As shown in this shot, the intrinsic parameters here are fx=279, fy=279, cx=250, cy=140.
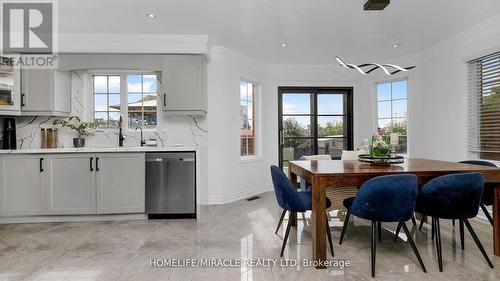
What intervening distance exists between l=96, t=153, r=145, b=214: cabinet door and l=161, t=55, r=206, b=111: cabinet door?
0.95 m

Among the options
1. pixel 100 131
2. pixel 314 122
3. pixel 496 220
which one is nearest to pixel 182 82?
pixel 100 131

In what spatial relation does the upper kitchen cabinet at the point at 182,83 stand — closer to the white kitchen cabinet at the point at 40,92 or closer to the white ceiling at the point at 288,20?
the white ceiling at the point at 288,20

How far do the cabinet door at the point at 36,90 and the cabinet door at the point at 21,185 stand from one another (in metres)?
0.76

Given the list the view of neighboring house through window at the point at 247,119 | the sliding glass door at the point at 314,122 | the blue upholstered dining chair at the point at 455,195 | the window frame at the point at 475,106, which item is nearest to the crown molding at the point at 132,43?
the view of neighboring house through window at the point at 247,119

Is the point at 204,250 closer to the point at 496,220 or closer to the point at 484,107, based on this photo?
the point at 496,220

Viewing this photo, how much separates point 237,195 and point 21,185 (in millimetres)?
3088

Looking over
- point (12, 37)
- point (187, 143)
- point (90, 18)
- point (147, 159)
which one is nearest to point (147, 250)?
point (147, 159)

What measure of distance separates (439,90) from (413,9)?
1.86 metres

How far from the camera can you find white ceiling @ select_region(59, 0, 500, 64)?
10.5ft

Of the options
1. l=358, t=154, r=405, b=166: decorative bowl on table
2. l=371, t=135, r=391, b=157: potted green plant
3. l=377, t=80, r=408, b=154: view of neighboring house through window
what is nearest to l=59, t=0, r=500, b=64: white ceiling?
l=377, t=80, r=408, b=154: view of neighboring house through window

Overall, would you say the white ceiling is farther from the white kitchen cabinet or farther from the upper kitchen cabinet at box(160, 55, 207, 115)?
the white kitchen cabinet

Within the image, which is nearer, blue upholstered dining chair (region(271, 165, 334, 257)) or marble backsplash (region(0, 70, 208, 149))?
blue upholstered dining chair (region(271, 165, 334, 257))

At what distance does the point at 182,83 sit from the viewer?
419cm

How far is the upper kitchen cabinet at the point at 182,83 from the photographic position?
4.16 meters
